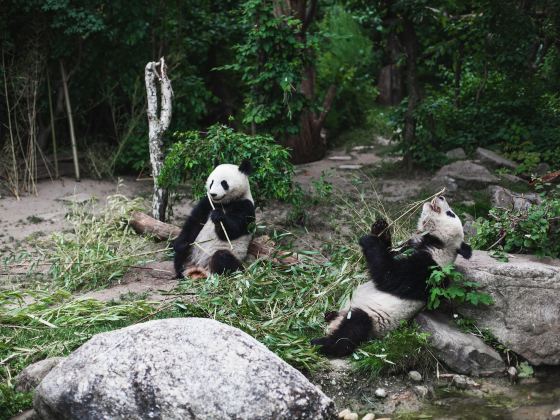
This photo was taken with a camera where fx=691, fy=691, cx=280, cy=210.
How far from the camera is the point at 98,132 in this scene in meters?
12.3

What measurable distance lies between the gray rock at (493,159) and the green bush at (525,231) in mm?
4036

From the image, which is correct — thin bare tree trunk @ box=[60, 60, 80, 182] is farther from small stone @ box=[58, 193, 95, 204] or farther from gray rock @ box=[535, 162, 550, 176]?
gray rock @ box=[535, 162, 550, 176]

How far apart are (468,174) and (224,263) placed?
485 cm

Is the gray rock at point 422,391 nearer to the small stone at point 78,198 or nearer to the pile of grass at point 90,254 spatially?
the pile of grass at point 90,254

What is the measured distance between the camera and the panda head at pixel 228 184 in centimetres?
674

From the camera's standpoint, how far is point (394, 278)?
5.60 meters

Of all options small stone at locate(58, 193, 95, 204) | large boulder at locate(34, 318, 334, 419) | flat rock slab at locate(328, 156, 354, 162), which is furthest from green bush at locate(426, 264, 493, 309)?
flat rock slab at locate(328, 156, 354, 162)

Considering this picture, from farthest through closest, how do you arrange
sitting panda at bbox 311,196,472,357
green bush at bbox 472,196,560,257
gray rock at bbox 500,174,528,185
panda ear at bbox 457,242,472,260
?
gray rock at bbox 500,174,528,185
green bush at bbox 472,196,560,257
panda ear at bbox 457,242,472,260
sitting panda at bbox 311,196,472,357

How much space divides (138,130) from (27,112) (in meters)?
1.76

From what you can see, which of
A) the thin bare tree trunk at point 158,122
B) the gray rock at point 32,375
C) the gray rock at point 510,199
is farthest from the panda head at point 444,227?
the thin bare tree trunk at point 158,122

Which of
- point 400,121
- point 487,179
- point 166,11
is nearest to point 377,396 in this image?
point 487,179

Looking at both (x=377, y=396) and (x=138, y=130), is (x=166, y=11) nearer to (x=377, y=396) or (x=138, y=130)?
(x=138, y=130)

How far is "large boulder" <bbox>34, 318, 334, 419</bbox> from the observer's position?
4074mm

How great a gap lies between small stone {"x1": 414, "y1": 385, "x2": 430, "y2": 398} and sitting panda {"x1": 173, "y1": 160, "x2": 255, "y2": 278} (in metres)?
2.20
